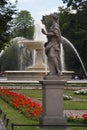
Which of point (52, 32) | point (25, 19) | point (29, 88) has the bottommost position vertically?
point (29, 88)

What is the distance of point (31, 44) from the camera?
47281mm

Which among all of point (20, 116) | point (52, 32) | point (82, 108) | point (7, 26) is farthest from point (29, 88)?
point (52, 32)

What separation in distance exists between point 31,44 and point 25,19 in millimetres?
65355

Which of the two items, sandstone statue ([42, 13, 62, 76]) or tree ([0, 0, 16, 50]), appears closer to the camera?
sandstone statue ([42, 13, 62, 76])

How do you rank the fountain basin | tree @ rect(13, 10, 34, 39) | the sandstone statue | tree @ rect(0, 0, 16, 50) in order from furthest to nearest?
tree @ rect(13, 10, 34, 39) → the fountain basin → tree @ rect(0, 0, 16, 50) → the sandstone statue

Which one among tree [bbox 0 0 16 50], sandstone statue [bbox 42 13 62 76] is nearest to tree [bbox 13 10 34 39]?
tree [bbox 0 0 16 50]

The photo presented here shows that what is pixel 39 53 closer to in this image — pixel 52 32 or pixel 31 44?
pixel 31 44

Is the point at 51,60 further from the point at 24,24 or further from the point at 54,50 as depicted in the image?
the point at 24,24

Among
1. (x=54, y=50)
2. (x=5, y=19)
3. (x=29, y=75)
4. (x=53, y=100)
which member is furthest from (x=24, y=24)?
(x=53, y=100)

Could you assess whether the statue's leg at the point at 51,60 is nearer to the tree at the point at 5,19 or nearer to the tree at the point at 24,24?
the tree at the point at 5,19

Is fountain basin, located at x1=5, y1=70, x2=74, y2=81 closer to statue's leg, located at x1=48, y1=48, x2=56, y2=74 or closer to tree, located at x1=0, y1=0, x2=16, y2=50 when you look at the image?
tree, located at x1=0, y1=0, x2=16, y2=50

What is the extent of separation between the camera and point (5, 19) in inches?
1303

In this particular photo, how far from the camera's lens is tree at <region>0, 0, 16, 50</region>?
32.8 meters

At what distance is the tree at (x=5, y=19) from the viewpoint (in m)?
32.8
